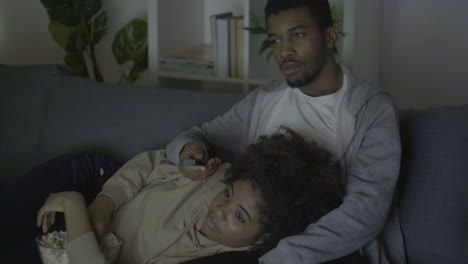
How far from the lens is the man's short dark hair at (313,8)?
172cm

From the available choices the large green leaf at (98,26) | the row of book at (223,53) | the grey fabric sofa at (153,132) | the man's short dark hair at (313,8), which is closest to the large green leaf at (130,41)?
the large green leaf at (98,26)

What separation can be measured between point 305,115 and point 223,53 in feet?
2.87

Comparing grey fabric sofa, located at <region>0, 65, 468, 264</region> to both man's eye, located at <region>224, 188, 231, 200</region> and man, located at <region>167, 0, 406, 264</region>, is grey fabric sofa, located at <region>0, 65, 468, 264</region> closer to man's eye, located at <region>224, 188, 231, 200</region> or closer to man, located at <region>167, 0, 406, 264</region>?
man, located at <region>167, 0, 406, 264</region>

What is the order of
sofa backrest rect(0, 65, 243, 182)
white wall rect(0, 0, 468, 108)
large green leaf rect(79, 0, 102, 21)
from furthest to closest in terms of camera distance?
1. large green leaf rect(79, 0, 102, 21)
2. white wall rect(0, 0, 468, 108)
3. sofa backrest rect(0, 65, 243, 182)

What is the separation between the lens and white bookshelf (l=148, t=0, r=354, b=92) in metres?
2.53

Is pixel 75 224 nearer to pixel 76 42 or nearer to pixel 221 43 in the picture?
pixel 221 43

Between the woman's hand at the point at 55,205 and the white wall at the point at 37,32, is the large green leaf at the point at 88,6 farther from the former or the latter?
the woman's hand at the point at 55,205

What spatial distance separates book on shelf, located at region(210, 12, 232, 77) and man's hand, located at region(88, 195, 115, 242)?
1.01 m

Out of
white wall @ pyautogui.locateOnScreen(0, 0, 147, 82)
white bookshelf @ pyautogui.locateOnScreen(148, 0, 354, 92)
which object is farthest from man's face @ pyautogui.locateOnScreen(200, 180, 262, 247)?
white wall @ pyautogui.locateOnScreen(0, 0, 147, 82)

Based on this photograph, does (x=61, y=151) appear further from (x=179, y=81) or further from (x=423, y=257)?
(x=423, y=257)

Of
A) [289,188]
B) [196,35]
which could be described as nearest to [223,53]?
[196,35]

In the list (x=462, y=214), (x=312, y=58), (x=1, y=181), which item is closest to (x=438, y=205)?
(x=462, y=214)

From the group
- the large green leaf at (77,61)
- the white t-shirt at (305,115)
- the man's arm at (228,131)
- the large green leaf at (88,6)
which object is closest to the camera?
the white t-shirt at (305,115)

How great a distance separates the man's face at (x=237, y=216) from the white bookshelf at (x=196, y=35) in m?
0.96
